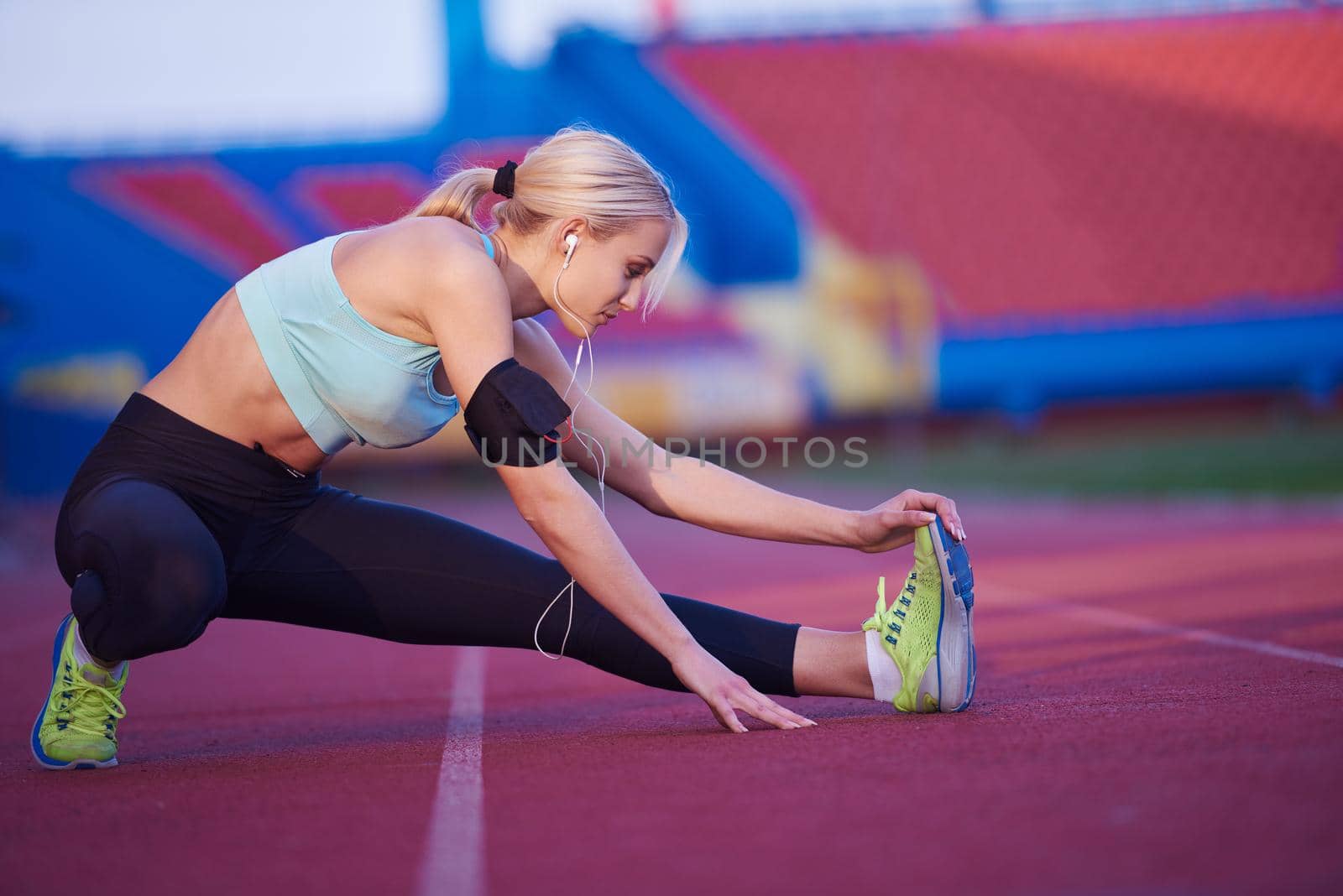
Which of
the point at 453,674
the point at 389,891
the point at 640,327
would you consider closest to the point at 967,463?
the point at 640,327

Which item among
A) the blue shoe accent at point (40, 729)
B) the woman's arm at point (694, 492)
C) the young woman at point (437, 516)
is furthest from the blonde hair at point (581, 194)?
the blue shoe accent at point (40, 729)

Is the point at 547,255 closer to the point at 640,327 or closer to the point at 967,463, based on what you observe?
the point at 967,463

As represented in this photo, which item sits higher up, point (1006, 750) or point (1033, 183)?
point (1033, 183)

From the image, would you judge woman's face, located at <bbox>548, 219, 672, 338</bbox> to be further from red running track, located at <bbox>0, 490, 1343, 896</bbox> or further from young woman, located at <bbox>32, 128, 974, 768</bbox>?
red running track, located at <bbox>0, 490, 1343, 896</bbox>

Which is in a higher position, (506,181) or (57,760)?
(506,181)

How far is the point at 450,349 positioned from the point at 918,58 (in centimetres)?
2287

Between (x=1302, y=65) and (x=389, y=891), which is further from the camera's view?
(x=1302, y=65)

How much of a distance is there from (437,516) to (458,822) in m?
1.08

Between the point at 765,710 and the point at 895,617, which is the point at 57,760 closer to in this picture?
the point at 765,710

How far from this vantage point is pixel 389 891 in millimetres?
1899

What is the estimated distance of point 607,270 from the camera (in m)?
2.76

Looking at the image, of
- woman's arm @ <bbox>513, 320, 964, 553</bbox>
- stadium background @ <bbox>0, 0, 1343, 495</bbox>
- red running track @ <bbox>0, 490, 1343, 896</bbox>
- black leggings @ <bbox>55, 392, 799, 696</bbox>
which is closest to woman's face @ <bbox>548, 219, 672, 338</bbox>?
woman's arm @ <bbox>513, 320, 964, 553</bbox>

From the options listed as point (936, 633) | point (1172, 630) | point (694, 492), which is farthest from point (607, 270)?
point (1172, 630)

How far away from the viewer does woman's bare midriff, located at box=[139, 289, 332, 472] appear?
111 inches
